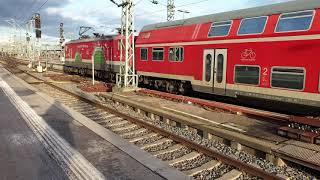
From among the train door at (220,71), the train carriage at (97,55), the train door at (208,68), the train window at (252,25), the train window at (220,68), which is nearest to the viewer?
the train window at (252,25)

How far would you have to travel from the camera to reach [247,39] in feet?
44.5

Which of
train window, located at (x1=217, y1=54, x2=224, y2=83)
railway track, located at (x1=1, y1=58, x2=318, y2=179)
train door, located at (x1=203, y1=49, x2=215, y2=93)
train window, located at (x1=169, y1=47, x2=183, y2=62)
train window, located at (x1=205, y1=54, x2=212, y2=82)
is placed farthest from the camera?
train window, located at (x1=169, y1=47, x2=183, y2=62)

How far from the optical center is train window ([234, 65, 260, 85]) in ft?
43.2

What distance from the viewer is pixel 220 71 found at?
1495 cm

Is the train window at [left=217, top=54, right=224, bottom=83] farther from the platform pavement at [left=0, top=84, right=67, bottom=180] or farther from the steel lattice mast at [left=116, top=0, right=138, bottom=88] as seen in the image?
the platform pavement at [left=0, top=84, right=67, bottom=180]

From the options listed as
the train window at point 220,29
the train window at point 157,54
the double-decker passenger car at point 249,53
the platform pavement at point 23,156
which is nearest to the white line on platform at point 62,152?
the platform pavement at point 23,156

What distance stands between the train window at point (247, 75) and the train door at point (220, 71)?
2.25ft

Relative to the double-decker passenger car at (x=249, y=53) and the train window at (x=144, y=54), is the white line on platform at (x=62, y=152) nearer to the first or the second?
the double-decker passenger car at (x=249, y=53)

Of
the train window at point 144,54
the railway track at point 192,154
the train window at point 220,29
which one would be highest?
the train window at point 220,29

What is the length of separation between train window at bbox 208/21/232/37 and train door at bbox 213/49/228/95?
2.33 ft

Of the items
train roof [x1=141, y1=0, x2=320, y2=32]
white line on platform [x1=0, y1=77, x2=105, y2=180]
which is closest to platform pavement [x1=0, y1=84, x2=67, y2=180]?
white line on platform [x1=0, y1=77, x2=105, y2=180]

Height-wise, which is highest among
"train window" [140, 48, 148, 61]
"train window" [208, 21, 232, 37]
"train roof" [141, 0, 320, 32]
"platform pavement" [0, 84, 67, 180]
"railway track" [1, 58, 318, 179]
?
"train roof" [141, 0, 320, 32]

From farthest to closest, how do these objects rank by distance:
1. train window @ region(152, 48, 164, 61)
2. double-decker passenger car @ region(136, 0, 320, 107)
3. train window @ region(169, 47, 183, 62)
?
train window @ region(152, 48, 164, 61) < train window @ region(169, 47, 183, 62) < double-decker passenger car @ region(136, 0, 320, 107)

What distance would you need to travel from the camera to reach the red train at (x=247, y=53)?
11.4m
